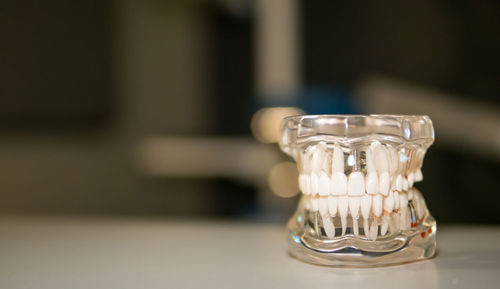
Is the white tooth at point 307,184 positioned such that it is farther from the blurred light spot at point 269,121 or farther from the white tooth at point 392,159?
the blurred light spot at point 269,121

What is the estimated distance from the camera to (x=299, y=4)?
1.78 meters

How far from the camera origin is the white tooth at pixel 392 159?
1.19ft

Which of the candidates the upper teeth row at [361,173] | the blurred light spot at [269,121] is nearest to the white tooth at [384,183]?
the upper teeth row at [361,173]

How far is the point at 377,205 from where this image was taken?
36 cm

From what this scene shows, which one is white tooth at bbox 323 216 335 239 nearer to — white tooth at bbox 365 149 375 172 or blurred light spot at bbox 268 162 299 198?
white tooth at bbox 365 149 375 172

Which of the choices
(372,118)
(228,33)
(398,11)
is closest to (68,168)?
(228,33)

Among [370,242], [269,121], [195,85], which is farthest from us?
[195,85]

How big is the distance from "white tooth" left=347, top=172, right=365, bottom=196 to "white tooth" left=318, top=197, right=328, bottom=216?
0.03m

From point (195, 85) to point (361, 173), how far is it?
1728 mm

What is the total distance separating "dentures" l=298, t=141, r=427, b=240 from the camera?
1.18 ft

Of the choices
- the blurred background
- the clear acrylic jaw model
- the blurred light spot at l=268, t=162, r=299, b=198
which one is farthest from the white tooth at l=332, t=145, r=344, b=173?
the blurred light spot at l=268, t=162, r=299, b=198

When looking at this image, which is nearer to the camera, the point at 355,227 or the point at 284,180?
the point at 355,227

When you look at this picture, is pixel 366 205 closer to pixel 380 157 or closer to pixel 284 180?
pixel 380 157

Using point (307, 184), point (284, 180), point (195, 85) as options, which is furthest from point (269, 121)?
point (307, 184)
